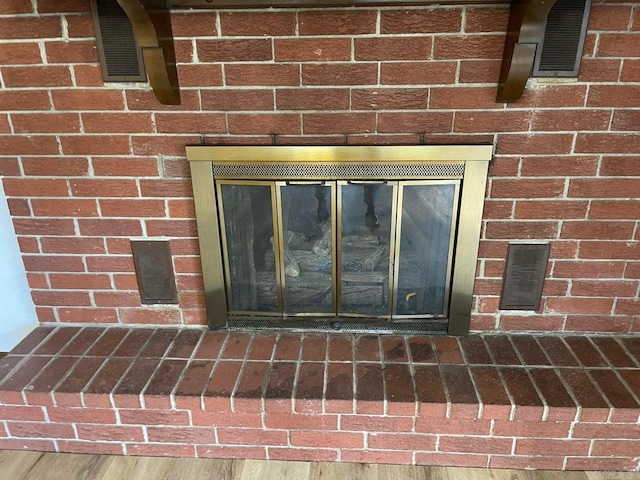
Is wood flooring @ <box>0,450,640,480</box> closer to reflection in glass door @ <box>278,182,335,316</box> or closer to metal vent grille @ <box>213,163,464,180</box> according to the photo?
reflection in glass door @ <box>278,182,335,316</box>

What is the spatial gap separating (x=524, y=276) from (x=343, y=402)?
2.40 feet

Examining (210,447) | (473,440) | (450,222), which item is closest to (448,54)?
(450,222)

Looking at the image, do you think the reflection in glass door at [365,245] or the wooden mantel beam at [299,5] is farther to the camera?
the reflection in glass door at [365,245]

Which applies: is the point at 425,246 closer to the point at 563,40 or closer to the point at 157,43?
the point at 563,40

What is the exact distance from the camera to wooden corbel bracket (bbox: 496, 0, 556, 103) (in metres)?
1.16

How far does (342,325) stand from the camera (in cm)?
162

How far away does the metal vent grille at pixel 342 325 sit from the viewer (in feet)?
5.28

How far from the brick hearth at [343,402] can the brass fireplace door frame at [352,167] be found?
1.37 feet

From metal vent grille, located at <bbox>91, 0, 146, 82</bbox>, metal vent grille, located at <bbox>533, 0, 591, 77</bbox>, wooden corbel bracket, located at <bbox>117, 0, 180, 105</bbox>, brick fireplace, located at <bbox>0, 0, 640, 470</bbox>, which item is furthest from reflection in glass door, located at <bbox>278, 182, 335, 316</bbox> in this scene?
metal vent grille, located at <bbox>533, 0, 591, 77</bbox>

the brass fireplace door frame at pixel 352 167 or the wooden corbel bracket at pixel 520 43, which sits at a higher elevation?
the wooden corbel bracket at pixel 520 43

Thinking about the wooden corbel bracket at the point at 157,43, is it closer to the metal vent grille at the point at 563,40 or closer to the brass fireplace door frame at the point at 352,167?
Answer: the brass fireplace door frame at the point at 352,167

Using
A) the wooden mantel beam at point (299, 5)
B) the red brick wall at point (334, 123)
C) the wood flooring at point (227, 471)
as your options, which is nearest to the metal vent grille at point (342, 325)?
the red brick wall at point (334, 123)

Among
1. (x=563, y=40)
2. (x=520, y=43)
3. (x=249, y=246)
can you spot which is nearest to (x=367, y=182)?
(x=249, y=246)

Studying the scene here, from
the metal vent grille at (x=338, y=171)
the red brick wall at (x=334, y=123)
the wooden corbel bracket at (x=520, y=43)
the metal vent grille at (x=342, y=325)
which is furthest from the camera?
the metal vent grille at (x=342, y=325)
